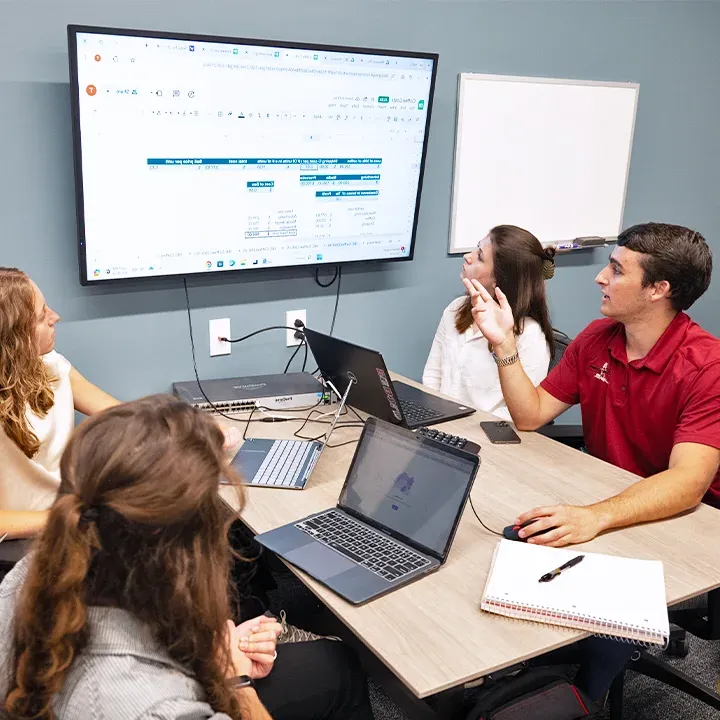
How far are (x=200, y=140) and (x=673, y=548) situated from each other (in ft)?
5.60

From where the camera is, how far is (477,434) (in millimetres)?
2225

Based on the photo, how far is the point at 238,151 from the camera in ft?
8.04

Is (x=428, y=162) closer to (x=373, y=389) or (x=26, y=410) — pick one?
(x=373, y=389)

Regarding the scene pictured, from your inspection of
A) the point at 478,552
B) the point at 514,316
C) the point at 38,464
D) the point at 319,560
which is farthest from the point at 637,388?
the point at 38,464

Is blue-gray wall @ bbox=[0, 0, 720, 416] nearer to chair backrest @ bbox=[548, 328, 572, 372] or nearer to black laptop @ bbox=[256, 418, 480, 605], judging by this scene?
chair backrest @ bbox=[548, 328, 572, 372]

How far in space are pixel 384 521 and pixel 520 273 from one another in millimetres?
1204

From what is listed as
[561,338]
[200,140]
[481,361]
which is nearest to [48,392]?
[200,140]

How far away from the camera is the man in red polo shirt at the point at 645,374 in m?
1.86

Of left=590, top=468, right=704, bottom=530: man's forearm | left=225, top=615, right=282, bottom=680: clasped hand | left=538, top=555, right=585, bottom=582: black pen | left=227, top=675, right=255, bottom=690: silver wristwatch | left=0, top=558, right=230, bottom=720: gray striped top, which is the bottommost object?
left=225, top=615, right=282, bottom=680: clasped hand

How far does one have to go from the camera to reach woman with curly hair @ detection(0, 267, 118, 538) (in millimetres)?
1789

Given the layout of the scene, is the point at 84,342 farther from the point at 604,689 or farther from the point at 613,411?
the point at 604,689

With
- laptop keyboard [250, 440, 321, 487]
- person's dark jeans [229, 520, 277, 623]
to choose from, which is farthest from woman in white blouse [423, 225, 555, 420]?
person's dark jeans [229, 520, 277, 623]

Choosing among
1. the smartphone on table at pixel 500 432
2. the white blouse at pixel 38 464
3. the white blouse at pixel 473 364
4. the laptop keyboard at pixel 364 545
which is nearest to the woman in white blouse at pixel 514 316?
the white blouse at pixel 473 364

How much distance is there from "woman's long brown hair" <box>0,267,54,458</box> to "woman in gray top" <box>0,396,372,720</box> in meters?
0.86
